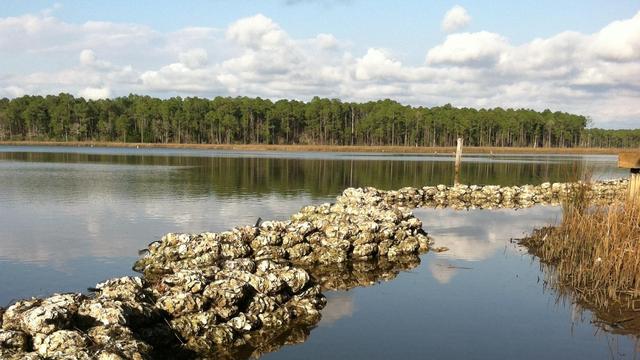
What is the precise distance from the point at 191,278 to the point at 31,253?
10107mm

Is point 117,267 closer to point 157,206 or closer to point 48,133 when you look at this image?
point 157,206

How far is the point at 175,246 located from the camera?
18328mm

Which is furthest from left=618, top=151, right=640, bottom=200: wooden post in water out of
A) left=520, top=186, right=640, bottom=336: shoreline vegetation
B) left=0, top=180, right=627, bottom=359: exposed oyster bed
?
left=0, top=180, right=627, bottom=359: exposed oyster bed

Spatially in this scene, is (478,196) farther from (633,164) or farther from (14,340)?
(14,340)

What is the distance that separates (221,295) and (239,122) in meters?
169

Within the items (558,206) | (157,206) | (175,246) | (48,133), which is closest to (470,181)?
(558,206)

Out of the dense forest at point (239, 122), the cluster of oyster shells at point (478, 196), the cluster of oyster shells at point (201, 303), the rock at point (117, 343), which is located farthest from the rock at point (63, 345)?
the dense forest at point (239, 122)

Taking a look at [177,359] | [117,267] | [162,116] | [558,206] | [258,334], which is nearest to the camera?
[177,359]

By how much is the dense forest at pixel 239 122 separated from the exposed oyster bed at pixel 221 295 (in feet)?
489

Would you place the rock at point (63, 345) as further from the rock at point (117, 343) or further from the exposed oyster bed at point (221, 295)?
the rock at point (117, 343)

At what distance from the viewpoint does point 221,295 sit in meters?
12.2

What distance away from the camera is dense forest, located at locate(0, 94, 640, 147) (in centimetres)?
17150

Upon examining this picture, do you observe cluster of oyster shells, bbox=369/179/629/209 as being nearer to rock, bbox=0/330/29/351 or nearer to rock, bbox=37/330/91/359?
rock, bbox=37/330/91/359

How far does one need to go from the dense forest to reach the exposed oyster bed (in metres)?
149
